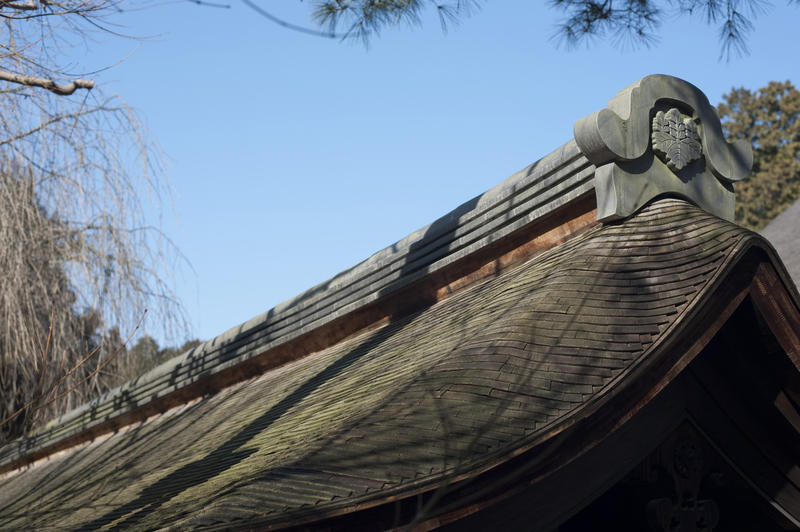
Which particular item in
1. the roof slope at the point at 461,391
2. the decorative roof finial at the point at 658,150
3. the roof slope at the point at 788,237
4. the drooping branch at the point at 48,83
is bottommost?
the roof slope at the point at 788,237

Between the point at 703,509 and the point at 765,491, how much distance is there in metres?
0.36

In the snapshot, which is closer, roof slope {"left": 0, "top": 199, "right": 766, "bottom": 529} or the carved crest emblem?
roof slope {"left": 0, "top": 199, "right": 766, "bottom": 529}

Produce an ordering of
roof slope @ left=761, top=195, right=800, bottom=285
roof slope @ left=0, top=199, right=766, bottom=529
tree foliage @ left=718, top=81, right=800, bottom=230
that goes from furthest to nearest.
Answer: tree foliage @ left=718, top=81, right=800, bottom=230
roof slope @ left=761, top=195, right=800, bottom=285
roof slope @ left=0, top=199, right=766, bottom=529

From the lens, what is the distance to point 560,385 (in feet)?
8.91

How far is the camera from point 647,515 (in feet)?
11.0

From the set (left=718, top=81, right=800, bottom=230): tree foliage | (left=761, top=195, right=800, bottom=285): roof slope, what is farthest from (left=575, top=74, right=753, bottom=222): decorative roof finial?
(left=718, top=81, right=800, bottom=230): tree foliage

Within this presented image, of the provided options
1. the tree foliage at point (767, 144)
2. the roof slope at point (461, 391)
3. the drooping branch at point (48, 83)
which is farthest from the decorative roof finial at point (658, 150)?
the tree foliage at point (767, 144)

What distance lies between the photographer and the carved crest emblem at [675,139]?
11.7ft

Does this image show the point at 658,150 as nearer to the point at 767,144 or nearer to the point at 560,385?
the point at 560,385

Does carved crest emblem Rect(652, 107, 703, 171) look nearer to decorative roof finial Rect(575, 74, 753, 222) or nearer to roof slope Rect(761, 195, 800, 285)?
decorative roof finial Rect(575, 74, 753, 222)

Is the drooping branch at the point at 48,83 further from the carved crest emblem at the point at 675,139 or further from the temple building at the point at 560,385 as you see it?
the carved crest emblem at the point at 675,139

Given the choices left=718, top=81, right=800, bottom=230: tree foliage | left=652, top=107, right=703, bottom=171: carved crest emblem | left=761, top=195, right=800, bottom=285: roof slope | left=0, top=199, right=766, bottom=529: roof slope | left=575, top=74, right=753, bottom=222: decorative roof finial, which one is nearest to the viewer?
left=0, top=199, right=766, bottom=529: roof slope

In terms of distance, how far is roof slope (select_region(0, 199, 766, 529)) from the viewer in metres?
2.48

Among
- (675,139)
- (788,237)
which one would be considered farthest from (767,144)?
(675,139)
